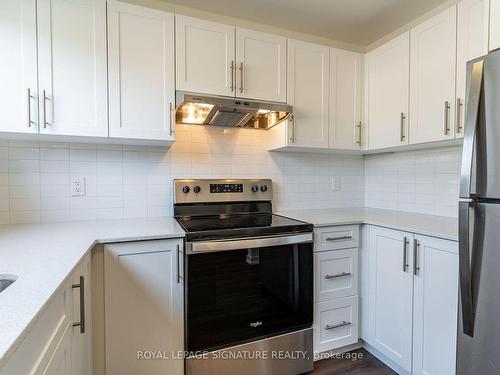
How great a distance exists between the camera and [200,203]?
2.07 meters

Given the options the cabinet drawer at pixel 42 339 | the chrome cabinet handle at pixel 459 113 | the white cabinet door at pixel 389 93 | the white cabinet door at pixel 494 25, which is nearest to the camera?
the cabinet drawer at pixel 42 339

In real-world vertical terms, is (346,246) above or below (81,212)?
below

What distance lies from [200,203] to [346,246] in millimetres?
1061

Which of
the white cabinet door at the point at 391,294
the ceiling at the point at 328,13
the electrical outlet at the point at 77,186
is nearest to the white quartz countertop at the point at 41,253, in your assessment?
the electrical outlet at the point at 77,186

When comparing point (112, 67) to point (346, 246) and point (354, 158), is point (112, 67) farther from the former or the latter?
point (354, 158)

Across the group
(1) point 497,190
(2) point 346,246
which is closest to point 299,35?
(2) point 346,246

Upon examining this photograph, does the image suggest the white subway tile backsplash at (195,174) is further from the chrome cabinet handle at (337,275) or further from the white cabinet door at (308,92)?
the chrome cabinet handle at (337,275)

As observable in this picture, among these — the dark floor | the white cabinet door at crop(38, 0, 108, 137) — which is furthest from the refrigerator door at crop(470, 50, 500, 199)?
the white cabinet door at crop(38, 0, 108, 137)

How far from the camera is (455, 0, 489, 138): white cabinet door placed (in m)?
1.53

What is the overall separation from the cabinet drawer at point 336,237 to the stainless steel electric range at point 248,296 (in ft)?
0.32

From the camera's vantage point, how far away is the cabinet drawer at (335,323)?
1874mm

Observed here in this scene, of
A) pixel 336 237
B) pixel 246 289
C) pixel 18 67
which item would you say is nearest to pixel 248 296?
pixel 246 289

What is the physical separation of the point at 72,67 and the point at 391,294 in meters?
2.27

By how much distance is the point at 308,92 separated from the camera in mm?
2109
